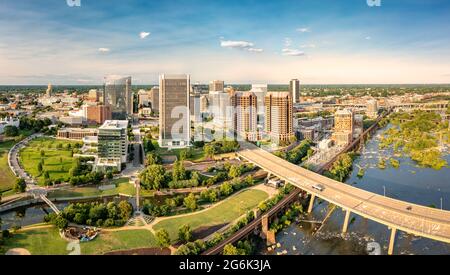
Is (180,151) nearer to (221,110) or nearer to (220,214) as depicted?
(220,214)

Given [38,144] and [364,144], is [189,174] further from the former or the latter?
[364,144]

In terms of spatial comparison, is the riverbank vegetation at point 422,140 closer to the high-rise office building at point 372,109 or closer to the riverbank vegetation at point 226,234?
the high-rise office building at point 372,109

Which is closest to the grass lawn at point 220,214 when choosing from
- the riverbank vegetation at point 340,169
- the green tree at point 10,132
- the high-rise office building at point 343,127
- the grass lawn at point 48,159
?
the riverbank vegetation at point 340,169

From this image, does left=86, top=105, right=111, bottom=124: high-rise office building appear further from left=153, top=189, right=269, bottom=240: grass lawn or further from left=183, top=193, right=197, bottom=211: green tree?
left=183, top=193, right=197, bottom=211: green tree

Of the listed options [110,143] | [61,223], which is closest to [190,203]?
[61,223]
